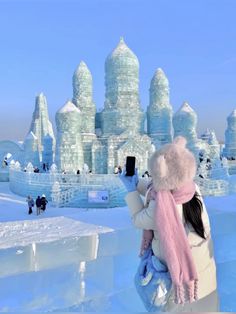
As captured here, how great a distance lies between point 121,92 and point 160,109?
3571 millimetres

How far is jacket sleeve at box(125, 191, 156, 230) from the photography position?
5.10ft

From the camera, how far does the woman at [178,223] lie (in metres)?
1.49

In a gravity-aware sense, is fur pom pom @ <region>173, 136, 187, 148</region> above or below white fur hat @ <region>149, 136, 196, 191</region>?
above

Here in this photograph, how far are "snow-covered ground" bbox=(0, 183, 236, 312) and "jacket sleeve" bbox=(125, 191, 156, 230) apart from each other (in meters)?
0.71

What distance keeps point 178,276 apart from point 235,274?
105 cm

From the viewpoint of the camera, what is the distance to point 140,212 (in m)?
1.60

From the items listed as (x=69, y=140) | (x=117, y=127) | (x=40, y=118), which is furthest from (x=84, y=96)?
(x=40, y=118)

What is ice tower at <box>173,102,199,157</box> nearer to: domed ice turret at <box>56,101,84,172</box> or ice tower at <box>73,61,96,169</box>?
ice tower at <box>73,61,96,169</box>

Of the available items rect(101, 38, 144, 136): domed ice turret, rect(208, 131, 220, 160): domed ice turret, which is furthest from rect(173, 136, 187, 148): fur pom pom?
rect(208, 131, 220, 160): domed ice turret

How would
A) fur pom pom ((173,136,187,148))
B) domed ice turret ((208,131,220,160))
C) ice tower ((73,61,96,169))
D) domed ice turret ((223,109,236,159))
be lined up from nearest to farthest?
1. fur pom pom ((173,136,187,148))
2. ice tower ((73,61,96,169))
3. domed ice turret ((208,131,220,160))
4. domed ice turret ((223,109,236,159))

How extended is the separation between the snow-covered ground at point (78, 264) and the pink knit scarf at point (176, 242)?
580 millimetres

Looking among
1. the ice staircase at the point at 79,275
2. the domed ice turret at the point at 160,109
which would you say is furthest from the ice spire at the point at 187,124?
the ice staircase at the point at 79,275

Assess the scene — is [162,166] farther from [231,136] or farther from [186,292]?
[231,136]

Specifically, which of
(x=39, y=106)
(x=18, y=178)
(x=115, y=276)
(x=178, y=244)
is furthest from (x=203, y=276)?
(x=39, y=106)
